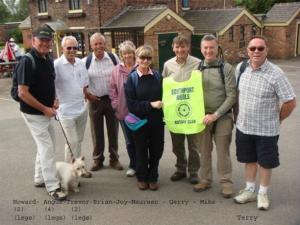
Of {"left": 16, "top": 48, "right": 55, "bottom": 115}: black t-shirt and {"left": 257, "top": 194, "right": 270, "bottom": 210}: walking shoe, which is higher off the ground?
{"left": 16, "top": 48, "right": 55, "bottom": 115}: black t-shirt

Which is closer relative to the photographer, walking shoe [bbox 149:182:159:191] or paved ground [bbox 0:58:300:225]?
paved ground [bbox 0:58:300:225]

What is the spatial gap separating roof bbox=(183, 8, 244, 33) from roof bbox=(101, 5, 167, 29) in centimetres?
340

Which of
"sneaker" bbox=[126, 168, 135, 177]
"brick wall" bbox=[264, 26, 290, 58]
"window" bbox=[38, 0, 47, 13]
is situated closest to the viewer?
"sneaker" bbox=[126, 168, 135, 177]

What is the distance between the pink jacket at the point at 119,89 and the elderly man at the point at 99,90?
229mm

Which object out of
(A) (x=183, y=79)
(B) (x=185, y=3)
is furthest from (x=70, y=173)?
(B) (x=185, y=3)

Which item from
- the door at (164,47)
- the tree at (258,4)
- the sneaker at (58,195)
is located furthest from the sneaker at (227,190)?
the tree at (258,4)

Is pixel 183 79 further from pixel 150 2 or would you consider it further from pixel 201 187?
pixel 150 2

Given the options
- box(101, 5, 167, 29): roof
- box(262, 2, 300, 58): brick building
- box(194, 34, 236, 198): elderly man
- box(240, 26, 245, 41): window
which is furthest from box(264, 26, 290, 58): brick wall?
box(194, 34, 236, 198): elderly man

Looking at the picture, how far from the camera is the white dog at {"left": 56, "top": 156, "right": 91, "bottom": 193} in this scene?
5.36 m

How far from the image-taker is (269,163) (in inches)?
182

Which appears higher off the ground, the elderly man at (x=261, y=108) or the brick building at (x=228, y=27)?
the brick building at (x=228, y=27)

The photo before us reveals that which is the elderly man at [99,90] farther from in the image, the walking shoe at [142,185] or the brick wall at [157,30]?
the brick wall at [157,30]

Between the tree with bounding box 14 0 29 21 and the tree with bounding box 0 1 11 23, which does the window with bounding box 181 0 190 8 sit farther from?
the tree with bounding box 14 0 29 21

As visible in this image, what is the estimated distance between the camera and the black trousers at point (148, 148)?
5238mm
